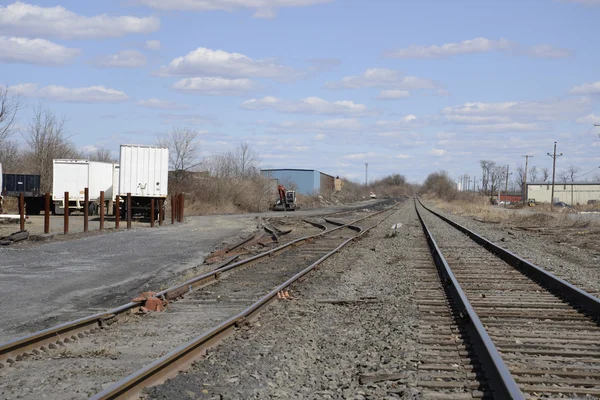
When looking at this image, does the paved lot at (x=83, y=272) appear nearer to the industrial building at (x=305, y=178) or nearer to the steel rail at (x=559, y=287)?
the steel rail at (x=559, y=287)

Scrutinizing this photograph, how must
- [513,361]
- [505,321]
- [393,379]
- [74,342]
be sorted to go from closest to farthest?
1. [393,379]
2. [513,361]
3. [74,342]
4. [505,321]

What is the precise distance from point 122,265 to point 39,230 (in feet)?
40.8

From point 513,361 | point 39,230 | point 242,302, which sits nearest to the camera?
point 513,361

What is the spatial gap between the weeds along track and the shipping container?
22.3 meters

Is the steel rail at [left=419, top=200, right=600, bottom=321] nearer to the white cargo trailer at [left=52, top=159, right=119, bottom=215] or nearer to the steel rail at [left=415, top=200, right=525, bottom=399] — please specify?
the steel rail at [left=415, top=200, right=525, bottom=399]

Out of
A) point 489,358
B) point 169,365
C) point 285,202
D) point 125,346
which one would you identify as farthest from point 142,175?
point 285,202

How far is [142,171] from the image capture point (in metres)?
34.5

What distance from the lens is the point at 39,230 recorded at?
89.3ft

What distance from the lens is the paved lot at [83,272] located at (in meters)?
10.2

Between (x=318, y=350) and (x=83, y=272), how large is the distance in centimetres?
910

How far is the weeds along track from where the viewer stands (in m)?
5.85

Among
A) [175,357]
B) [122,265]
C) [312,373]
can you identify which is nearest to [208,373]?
[175,357]

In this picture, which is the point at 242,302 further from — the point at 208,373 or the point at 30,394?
the point at 30,394

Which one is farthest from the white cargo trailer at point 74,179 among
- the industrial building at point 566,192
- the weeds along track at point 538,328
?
the industrial building at point 566,192
